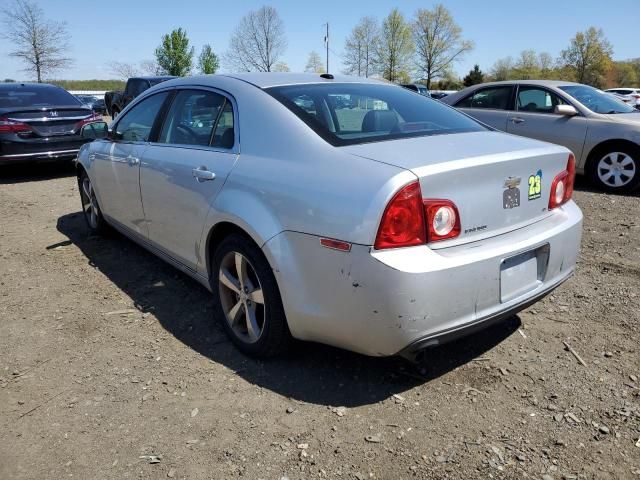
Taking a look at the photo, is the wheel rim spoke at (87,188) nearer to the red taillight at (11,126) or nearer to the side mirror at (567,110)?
the red taillight at (11,126)

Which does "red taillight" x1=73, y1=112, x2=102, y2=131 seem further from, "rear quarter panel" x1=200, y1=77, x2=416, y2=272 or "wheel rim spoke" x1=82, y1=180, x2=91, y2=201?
"rear quarter panel" x1=200, y1=77, x2=416, y2=272

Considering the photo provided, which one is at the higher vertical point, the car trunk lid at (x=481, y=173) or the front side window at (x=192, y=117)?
the front side window at (x=192, y=117)

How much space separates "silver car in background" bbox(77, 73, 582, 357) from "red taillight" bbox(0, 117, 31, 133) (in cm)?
572

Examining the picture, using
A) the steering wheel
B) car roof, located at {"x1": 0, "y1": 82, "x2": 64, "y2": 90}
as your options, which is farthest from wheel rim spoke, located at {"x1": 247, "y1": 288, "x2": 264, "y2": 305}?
car roof, located at {"x1": 0, "y1": 82, "x2": 64, "y2": 90}

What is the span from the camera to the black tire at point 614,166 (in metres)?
6.88

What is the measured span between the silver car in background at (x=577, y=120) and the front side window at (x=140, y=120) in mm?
5651

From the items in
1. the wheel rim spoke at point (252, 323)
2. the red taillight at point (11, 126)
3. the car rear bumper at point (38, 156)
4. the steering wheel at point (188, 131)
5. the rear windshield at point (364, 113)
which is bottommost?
the wheel rim spoke at point (252, 323)

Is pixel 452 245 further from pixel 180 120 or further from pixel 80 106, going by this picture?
pixel 80 106

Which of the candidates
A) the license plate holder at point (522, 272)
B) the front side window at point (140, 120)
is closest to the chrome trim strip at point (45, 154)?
the front side window at point (140, 120)

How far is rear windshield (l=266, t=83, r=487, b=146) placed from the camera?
8.98ft

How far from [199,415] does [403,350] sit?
1.03 meters

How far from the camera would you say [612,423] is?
2381 millimetres

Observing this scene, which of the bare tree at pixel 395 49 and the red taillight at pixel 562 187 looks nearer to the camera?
the red taillight at pixel 562 187

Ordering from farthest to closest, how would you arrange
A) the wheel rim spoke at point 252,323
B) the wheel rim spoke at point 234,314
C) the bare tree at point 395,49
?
the bare tree at point 395,49 → the wheel rim spoke at point 234,314 → the wheel rim spoke at point 252,323
